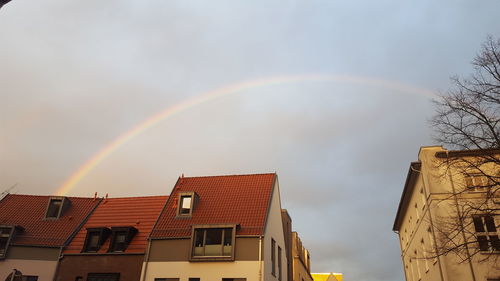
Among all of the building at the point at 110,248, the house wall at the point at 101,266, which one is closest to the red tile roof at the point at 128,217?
the building at the point at 110,248

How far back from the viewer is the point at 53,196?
1507 inches

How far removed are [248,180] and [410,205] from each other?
50.9ft

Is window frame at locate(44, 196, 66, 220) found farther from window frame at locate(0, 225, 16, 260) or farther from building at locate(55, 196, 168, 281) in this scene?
window frame at locate(0, 225, 16, 260)

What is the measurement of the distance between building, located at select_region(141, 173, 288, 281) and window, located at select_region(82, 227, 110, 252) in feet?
15.0

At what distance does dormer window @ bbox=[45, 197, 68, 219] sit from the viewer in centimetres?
3700

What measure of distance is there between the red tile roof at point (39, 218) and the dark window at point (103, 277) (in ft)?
13.6

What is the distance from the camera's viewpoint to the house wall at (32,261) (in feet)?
105

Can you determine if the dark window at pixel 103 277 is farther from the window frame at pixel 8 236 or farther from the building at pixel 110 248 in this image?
the window frame at pixel 8 236

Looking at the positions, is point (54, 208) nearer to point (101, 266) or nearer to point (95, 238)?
point (95, 238)

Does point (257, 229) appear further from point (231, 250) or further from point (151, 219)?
point (151, 219)

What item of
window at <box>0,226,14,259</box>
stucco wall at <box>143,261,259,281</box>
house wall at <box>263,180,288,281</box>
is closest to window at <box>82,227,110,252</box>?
stucco wall at <box>143,261,259,281</box>

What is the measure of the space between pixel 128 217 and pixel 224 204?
30.3 ft

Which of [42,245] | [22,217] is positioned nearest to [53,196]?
[22,217]

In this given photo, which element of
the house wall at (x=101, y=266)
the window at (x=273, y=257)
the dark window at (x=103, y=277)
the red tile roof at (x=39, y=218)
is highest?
the red tile roof at (x=39, y=218)
